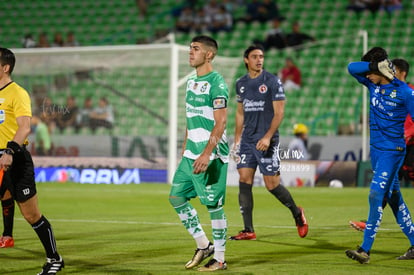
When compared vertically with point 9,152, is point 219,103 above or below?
above

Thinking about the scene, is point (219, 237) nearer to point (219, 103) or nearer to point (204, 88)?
point (219, 103)

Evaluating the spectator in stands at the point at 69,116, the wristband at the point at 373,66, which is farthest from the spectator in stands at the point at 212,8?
the wristband at the point at 373,66

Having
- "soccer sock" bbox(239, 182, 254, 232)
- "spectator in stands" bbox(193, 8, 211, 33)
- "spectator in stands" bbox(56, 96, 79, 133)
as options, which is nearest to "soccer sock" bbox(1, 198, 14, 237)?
"soccer sock" bbox(239, 182, 254, 232)

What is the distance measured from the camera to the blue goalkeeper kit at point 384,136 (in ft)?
26.1

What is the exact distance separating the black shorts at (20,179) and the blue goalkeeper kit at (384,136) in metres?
3.26

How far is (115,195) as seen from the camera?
18.2 metres

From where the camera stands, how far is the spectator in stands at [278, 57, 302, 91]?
25.3m

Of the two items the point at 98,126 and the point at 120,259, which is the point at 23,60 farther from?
the point at 120,259

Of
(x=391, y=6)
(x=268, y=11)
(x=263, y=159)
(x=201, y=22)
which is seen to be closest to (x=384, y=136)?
(x=263, y=159)

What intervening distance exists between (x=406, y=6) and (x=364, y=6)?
1.34 meters

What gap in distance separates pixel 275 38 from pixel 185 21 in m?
3.87

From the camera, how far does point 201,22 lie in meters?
28.4

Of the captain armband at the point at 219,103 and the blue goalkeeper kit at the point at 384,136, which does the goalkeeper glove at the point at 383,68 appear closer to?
the blue goalkeeper kit at the point at 384,136

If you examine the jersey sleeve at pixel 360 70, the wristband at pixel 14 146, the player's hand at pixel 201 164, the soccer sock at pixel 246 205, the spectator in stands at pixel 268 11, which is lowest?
the soccer sock at pixel 246 205
